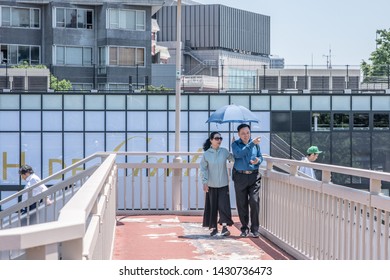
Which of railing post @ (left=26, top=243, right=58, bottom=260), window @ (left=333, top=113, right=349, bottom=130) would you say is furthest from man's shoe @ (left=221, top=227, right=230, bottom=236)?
window @ (left=333, top=113, right=349, bottom=130)

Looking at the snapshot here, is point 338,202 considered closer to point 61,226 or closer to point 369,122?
point 61,226

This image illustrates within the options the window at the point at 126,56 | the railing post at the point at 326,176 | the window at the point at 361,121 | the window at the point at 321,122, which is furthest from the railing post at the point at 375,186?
the window at the point at 126,56

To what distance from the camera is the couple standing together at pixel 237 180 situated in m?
13.1

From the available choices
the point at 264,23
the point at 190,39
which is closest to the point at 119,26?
the point at 190,39

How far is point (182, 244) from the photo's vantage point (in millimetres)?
12453

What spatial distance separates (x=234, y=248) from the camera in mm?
12305

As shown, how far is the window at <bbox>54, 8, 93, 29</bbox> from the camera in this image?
78.2 metres

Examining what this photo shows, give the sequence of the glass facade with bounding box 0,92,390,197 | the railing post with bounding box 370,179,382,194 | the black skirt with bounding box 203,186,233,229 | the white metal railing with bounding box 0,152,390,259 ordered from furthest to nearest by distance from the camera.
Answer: the glass facade with bounding box 0,92,390,197 → the black skirt with bounding box 203,186,233,229 → the railing post with bounding box 370,179,382,194 → the white metal railing with bounding box 0,152,390,259

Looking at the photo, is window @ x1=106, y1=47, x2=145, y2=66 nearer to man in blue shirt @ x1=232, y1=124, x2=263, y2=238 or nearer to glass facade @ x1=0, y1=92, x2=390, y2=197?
glass facade @ x1=0, y1=92, x2=390, y2=197

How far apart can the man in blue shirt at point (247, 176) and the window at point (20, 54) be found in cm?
6628

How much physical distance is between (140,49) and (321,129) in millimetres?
28346

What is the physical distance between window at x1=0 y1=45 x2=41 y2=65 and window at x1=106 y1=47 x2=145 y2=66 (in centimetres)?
517
